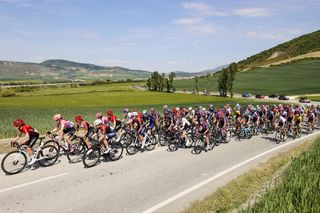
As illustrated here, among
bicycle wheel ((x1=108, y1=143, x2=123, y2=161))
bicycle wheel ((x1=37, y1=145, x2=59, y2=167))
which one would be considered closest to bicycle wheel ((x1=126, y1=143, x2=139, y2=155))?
bicycle wheel ((x1=108, y1=143, x2=123, y2=161))

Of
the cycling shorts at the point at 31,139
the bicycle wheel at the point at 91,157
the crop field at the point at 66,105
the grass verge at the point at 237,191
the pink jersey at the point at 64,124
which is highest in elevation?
the pink jersey at the point at 64,124

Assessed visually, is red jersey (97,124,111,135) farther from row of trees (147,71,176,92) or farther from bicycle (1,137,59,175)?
row of trees (147,71,176,92)

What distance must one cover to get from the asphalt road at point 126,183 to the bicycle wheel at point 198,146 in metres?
0.81

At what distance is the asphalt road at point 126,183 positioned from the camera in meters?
8.20

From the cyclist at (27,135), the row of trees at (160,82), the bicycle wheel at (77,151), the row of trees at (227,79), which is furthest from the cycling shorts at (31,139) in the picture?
the row of trees at (160,82)

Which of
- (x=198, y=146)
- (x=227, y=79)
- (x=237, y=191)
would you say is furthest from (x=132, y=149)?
(x=227, y=79)

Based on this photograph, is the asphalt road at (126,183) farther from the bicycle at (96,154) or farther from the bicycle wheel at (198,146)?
the bicycle wheel at (198,146)

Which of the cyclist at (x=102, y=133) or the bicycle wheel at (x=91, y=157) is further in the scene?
the cyclist at (x=102, y=133)

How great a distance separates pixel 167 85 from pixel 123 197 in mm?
100873

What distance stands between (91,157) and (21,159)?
2583 mm

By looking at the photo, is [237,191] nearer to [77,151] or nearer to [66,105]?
[77,151]

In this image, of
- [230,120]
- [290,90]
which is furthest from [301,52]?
[230,120]

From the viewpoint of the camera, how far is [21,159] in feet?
37.1

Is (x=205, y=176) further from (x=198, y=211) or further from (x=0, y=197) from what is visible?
(x=0, y=197)
